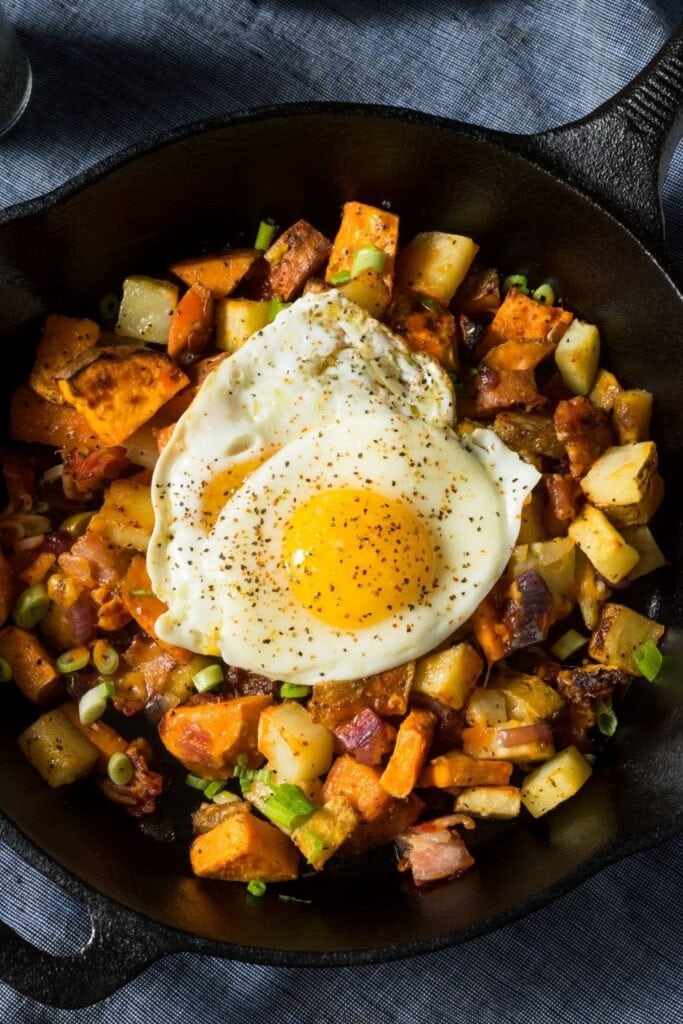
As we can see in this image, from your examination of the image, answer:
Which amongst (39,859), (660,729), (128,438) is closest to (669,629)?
(660,729)

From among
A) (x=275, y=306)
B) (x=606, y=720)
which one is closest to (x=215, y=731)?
(x=606, y=720)

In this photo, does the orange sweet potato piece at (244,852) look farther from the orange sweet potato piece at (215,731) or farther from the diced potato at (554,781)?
the diced potato at (554,781)

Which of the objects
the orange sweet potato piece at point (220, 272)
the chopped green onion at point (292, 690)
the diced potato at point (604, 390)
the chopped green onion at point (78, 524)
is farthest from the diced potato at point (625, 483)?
the chopped green onion at point (78, 524)

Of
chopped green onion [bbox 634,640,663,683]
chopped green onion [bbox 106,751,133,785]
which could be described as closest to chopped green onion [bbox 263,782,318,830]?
chopped green onion [bbox 106,751,133,785]

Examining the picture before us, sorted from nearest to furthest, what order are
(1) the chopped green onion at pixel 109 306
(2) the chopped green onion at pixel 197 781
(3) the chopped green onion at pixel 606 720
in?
(2) the chopped green onion at pixel 197 781, (3) the chopped green onion at pixel 606 720, (1) the chopped green onion at pixel 109 306

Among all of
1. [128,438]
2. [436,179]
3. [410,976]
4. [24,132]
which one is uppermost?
[436,179]

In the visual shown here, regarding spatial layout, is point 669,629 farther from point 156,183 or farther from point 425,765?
point 156,183
